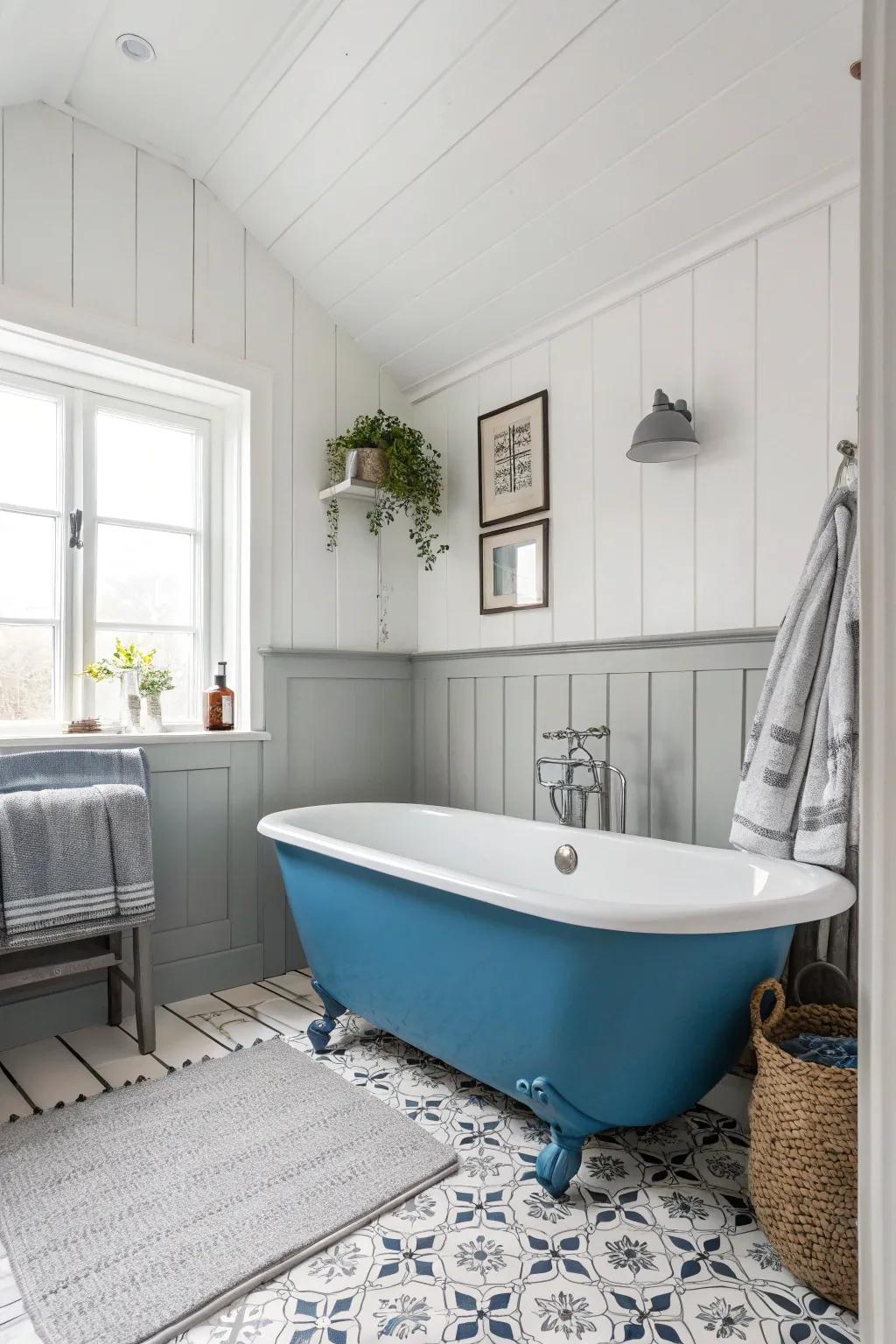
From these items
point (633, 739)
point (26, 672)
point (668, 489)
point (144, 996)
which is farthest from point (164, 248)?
point (144, 996)

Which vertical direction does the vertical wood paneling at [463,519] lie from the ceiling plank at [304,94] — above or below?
below

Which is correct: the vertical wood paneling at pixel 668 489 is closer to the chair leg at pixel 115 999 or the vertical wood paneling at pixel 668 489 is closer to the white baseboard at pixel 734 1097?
the white baseboard at pixel 734 1097

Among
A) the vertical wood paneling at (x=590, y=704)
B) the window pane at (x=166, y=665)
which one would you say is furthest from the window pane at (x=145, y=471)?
the vertical wood paneling at (x=590, y=704)

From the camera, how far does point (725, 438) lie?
224 centimetres

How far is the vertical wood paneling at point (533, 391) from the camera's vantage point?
2764 mm

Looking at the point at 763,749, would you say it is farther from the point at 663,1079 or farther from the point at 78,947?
the point at 78,947

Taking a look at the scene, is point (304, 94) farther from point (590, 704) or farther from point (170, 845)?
point (170, 845)

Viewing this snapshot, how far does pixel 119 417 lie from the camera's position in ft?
9.20

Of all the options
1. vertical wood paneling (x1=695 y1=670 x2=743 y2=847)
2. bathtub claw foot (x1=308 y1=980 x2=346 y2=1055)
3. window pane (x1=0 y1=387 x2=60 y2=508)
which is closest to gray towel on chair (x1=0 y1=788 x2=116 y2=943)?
bathtub claw foot (x1=308 y1=980 x2=346 y2=1055)

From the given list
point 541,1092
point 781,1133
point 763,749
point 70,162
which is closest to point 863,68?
point 763,749

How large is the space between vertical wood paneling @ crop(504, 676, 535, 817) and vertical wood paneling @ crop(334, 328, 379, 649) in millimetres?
627

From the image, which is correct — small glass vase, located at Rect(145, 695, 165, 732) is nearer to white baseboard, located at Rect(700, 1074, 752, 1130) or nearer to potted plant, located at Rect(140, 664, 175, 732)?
potted plant, located at Rect(140, 664, 175, 732)

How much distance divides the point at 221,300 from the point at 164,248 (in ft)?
0.73

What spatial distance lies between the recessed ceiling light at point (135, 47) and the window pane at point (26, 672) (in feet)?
5.27
